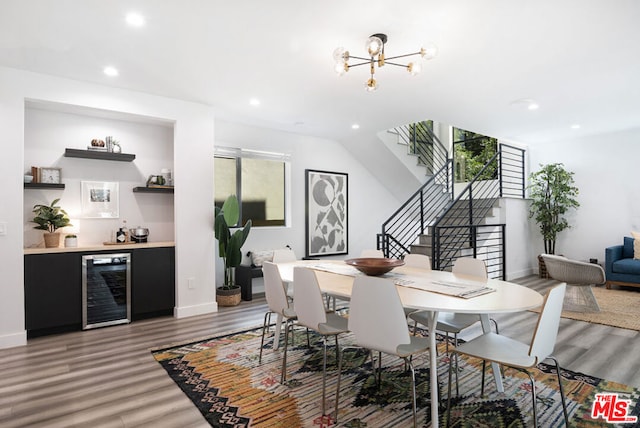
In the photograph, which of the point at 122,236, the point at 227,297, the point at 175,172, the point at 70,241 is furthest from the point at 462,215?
the point at 70,241

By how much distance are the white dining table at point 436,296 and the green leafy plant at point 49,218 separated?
102 inches

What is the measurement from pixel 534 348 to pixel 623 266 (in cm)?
515

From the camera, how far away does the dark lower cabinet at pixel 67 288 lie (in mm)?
3670

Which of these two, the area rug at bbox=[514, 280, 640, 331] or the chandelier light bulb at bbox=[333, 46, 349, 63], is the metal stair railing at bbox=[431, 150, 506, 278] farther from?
the chandelier light bulb at bbox=[333, 46, 349, 63]

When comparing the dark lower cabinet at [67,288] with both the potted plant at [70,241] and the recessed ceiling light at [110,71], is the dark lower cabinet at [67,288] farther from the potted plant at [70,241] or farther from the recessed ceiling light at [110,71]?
the recessed ceiling light at [110,71]

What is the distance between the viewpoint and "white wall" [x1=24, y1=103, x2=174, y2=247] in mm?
4031

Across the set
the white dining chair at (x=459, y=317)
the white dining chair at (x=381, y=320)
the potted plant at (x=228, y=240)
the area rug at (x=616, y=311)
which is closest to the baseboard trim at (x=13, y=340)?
the potted plant at (x=228, y=240)

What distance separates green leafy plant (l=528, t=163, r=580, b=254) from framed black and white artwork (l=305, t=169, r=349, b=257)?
11.9ft

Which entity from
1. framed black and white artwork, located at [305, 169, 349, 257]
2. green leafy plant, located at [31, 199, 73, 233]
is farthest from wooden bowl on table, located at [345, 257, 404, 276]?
framed black and white artwork, located at [305, 169, 349, 257]

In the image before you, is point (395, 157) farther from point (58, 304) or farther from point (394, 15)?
point (58, 304)

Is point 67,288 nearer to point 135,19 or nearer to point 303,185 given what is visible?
point 135,19

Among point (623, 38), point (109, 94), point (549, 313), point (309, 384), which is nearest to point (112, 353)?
point (309, 384)

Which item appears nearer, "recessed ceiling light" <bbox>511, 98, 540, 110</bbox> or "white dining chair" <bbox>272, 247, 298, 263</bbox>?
"white dining chair" <bbox>272, 247, 298, 263</bbox>

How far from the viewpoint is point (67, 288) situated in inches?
151
